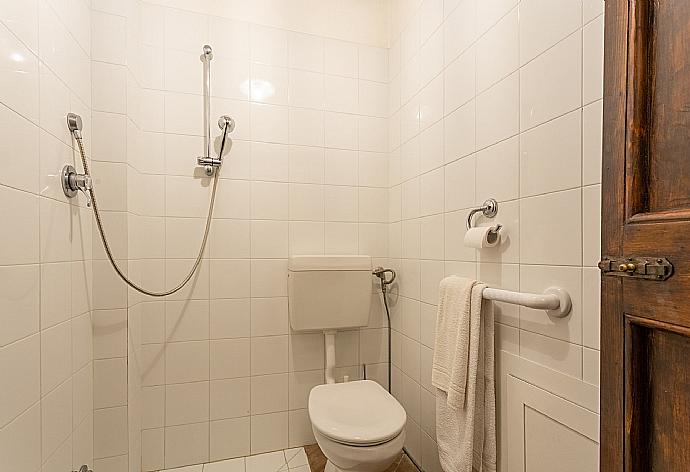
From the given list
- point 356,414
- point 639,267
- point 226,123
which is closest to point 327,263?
point 356,414

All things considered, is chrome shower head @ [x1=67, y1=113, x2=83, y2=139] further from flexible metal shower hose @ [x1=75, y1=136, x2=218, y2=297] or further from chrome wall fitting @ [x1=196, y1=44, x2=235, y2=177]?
chrome wall fitting @ [x1=196, y1=44, x2=235, y2=177]

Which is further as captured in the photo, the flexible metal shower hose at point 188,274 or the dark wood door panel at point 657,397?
the flexible metal shower hose at point 188,274

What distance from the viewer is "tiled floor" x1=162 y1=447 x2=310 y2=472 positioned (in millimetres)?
1902

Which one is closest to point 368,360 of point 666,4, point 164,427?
point 164,427

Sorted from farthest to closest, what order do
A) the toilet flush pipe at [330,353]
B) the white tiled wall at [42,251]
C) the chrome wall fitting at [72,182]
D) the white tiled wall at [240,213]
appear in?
the toilet flush pipe at [330,353], the white tiled wall at [240,213], the chrome wall fitting at [72,182], the white tiled wall at [42,251]

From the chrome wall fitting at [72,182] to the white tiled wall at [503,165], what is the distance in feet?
4.35

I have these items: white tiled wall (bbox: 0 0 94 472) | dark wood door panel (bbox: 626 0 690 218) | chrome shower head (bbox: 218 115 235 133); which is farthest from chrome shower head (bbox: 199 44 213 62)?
dark wood door panel (bbox: 626 0 690 218)

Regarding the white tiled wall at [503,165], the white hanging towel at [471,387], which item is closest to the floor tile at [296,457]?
the white tiled wall at [503,165]

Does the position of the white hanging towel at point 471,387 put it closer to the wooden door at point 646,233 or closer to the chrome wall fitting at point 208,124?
the wooden door at point 646,233

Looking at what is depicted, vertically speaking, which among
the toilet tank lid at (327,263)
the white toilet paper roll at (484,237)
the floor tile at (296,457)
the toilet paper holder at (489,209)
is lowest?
the floor tile at (296,457)

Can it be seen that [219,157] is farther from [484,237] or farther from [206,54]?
[484,237]

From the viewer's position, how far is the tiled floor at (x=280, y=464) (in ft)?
6.23

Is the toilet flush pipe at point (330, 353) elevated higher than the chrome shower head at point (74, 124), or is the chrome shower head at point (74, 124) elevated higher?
the chrome shower head at point (74, 124)

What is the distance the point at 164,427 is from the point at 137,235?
3.07 feet
